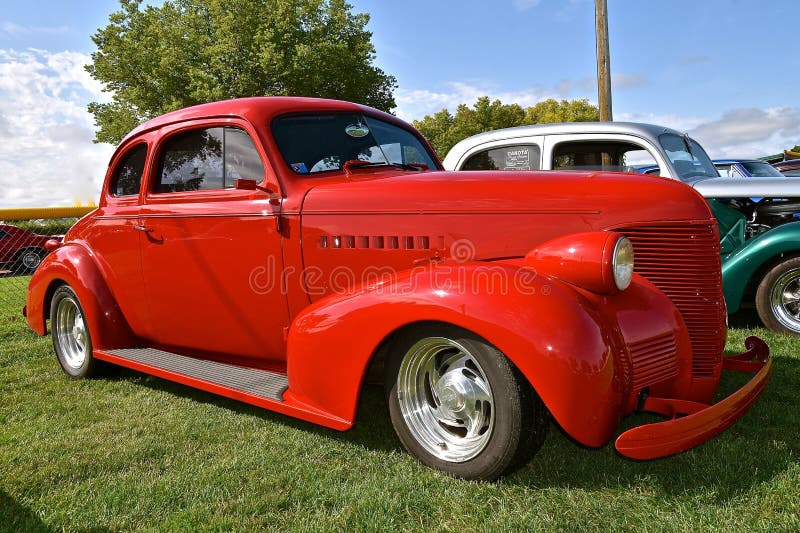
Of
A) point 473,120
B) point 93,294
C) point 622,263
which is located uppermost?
point 473,120

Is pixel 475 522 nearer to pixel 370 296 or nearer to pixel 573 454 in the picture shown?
pixel 573 454

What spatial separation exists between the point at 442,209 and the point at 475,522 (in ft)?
4.57

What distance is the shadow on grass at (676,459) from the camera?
247cm

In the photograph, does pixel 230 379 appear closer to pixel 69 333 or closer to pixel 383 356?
pixel 383 356

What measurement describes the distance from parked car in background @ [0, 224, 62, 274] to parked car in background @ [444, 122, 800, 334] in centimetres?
1353

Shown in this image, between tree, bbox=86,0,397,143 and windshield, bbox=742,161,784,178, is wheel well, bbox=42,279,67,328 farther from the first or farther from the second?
tree, bbox=86,0,397,143

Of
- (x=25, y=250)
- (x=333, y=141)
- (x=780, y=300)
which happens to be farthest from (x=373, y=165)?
(x=25, y=250)

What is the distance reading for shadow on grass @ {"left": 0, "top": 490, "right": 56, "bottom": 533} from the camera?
7.77ft

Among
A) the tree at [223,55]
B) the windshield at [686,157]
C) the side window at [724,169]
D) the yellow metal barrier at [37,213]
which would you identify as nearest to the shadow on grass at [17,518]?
the windshield at [686,157]

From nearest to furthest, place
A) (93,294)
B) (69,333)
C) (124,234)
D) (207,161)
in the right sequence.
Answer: (207,161)
(124,234)
(93,294)
(69,333)

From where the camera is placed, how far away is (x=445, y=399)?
8.54 ft

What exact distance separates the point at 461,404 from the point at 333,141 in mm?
1810

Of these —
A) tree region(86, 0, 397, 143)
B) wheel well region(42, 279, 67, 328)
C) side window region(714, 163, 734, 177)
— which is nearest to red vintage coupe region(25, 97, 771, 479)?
wheel well region(42, 279, 67, 328)

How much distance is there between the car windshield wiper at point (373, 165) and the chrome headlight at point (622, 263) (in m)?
1.62
